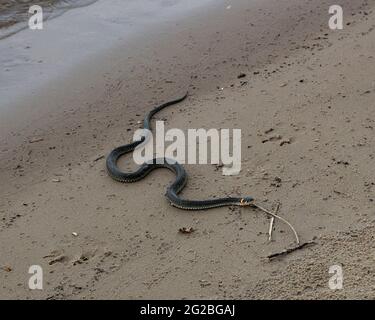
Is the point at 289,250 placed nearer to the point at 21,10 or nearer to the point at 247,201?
the point at 247,201

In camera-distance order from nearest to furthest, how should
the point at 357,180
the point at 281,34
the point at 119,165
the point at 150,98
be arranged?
the point at 357,180 < the point at 119,165 < the point at 150,98 < the point at 281,34

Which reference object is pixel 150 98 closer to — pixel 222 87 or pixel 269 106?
pixel 222 87

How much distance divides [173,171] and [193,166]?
240 mm

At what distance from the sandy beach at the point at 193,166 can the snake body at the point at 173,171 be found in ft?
0.31

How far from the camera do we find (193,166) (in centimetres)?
657

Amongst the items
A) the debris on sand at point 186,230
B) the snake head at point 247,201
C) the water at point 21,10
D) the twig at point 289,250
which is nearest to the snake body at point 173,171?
the snake head at point 247,201

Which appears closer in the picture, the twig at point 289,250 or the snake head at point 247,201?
the twig at point 289,250

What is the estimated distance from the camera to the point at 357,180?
5727 mm

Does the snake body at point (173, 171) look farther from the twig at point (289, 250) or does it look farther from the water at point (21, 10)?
the water at point (21, 10)

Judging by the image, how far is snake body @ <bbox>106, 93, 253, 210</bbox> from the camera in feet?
18.8

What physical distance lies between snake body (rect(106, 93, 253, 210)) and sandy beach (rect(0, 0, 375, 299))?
0.09 m

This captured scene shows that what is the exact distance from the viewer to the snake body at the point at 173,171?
226 inches
